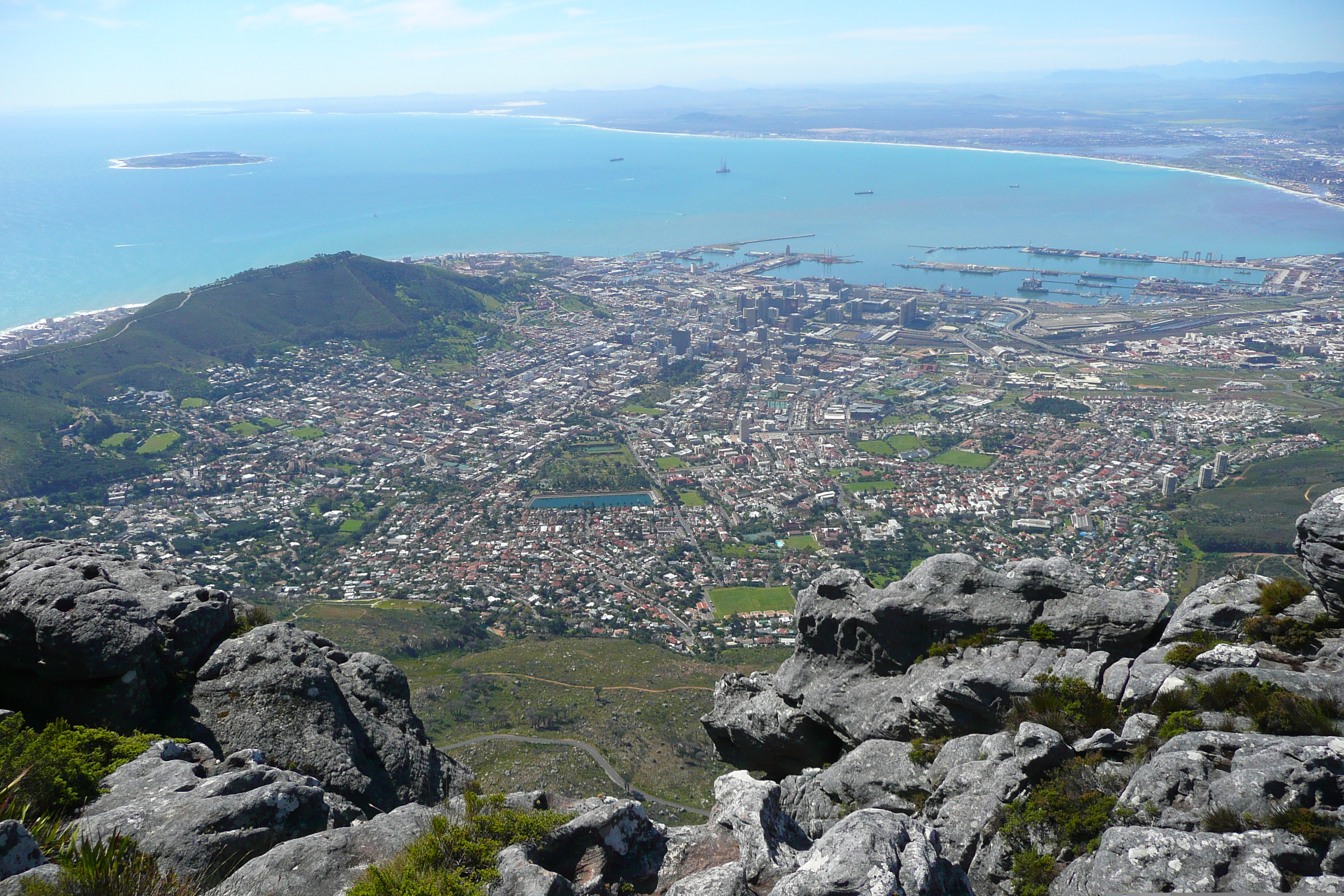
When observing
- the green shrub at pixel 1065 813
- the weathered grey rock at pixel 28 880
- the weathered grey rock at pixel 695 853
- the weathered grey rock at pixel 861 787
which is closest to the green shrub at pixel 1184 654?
the green shrub at pixel 1065 813

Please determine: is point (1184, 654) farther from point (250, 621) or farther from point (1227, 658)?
point (250, 621)

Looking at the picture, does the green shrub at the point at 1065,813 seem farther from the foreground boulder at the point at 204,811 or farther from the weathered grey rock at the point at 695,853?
the foreground boulder at the point at 204,811

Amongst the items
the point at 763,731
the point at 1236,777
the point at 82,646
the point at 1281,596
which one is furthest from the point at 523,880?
the point at 1281,596

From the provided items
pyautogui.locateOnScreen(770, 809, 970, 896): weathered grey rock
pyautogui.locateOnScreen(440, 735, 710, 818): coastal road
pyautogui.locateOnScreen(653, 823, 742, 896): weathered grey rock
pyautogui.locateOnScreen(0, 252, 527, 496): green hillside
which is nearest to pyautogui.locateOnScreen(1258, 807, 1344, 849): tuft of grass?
pyautogui.locateOnScreen(770, 809, 970, 896): weathered grey rock

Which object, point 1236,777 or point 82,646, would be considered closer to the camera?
point 1236,777

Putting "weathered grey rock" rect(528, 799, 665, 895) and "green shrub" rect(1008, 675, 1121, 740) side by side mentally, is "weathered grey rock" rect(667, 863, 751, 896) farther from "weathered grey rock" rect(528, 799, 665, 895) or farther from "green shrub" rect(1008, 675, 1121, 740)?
"green shrub" rect(1008, 675, 1121, 740)

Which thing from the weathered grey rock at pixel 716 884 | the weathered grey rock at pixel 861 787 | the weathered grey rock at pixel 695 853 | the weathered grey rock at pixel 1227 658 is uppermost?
the weathered grey rock at pixel 1227 658
